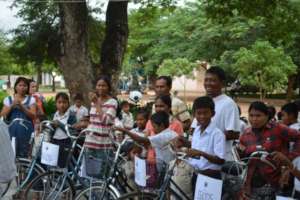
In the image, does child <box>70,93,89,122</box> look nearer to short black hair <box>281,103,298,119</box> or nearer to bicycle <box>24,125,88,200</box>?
bicycle <box>24,125,88,200</box>

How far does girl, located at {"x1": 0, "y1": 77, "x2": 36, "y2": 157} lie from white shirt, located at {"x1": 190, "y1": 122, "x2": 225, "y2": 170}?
273cm

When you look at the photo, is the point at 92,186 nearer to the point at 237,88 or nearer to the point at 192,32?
the point at 192,32

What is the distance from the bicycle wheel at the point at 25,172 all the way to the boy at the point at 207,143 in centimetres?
215

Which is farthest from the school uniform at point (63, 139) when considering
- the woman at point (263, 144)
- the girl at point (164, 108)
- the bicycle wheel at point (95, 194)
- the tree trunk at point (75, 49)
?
the tree trunk at point (75, 49)

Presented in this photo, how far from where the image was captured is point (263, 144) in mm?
3980

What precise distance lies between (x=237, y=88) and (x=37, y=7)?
2037 centimetres

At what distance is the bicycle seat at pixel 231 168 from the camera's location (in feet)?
13.4

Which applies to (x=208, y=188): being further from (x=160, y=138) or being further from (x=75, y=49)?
(x=75, y=49)

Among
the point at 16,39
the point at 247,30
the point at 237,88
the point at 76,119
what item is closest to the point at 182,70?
the point at 247,30

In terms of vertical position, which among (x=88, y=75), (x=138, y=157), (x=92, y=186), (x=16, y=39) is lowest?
(x=92, y=186)

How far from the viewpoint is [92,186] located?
4.83 m

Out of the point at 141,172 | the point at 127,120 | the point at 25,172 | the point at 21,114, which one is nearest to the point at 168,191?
the point at 141,172

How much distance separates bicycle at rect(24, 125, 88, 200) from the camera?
5.19 m

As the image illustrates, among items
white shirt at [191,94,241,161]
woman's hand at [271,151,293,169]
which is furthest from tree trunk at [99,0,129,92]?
woman's hand at [271,151,293,169]
